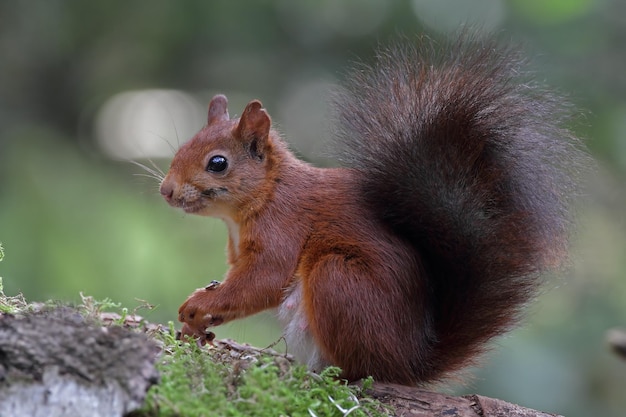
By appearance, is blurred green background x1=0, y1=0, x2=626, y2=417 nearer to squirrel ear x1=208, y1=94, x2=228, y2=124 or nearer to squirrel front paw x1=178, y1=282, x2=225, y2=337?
squirrel ear x1=208, y1=94, x2=228, y2=124

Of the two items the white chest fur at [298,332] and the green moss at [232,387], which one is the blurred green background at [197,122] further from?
the green moss at [232,387]

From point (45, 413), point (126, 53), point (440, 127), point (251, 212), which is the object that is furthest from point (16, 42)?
point (45, 413)

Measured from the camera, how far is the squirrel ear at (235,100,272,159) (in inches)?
77.2

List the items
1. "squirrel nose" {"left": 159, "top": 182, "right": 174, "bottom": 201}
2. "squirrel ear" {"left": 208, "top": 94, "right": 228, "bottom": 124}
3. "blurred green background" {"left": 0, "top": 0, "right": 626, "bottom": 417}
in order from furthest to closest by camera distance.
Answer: "blurred green background" {"left": 0, "top": 0, "right": 626, "bottom": 417}, "squirrel ear" {"left": 208, "top": 94, "right": 228, "bottom": 124}, "squirrel nose" {"left": 159, "top": 182, "right": 174, "bottom": 201}

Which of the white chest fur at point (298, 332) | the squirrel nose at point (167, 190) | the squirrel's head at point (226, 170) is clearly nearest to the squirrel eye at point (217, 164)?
the squirrel's head at point (226, 170)

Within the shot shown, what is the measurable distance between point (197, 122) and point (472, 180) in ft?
8.75

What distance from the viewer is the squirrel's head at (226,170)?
6.27 ft

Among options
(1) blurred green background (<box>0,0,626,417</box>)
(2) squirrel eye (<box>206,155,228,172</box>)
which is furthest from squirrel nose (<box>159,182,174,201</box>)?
(1) blurred green background (<box>0,0,626,417</box>)

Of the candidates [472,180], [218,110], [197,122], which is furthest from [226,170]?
[197,122]

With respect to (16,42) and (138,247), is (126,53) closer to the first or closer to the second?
(16,42)

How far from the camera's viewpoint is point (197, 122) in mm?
4207

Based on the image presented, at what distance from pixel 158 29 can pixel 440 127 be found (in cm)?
273

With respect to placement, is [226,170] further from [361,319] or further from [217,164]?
[361,319]

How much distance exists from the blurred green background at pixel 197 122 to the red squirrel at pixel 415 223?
37.4 inches
